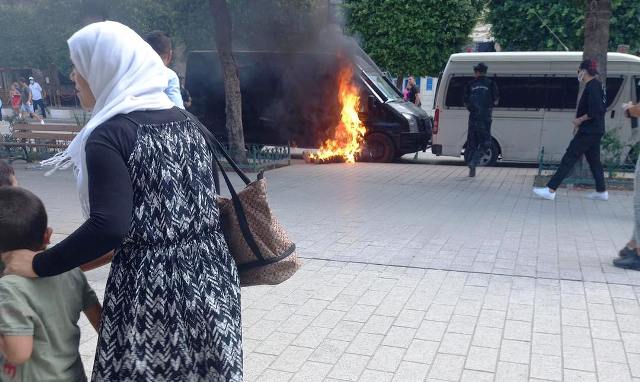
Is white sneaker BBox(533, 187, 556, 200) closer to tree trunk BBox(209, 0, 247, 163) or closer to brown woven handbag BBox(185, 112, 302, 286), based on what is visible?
tree trunk BBox(209, 0, 247, 163)

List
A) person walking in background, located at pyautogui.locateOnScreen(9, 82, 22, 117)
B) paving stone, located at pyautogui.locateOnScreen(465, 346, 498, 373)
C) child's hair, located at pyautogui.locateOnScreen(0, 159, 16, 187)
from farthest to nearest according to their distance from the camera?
1. person walking in background, located at pyautogui.locateOnScreen(9, 82, 22, 117)
2. paving stone, located at pyautogui.locateOnScreen(465, 346, 498, 373)
3. child's hair, located at pyautogui.locateOnScreen(0, 159, 16, 187)

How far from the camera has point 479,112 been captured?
10.6 metres

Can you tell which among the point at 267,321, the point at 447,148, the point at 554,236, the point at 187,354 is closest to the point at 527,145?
the point at 447,148

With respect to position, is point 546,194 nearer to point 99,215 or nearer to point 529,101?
point 529,101

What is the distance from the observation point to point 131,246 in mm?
1795

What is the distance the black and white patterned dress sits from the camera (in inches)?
69.6

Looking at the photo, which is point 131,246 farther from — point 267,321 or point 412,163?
point 412,163

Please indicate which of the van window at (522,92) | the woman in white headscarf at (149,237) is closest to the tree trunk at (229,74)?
the van window at (522,92)

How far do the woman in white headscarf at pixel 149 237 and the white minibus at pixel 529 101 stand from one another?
11490mm

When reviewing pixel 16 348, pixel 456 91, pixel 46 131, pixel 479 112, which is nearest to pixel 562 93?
pixel 456 91

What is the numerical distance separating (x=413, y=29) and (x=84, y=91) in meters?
18.0

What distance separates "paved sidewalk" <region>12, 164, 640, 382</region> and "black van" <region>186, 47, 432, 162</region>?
4.83 m

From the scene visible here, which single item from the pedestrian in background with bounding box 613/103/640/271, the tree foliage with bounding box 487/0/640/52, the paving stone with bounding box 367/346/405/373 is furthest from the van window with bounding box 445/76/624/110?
the paving stone with bounding box 367/346/405/373

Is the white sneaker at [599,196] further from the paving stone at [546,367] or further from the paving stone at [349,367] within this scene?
the paving stone at [349,367]
